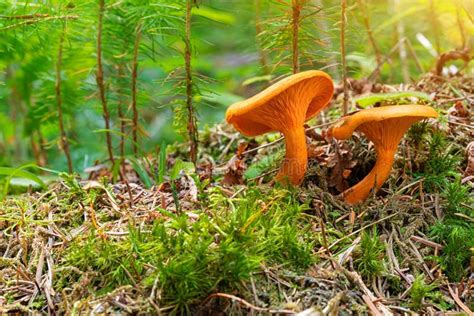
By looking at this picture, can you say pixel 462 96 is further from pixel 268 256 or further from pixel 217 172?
pixel 268 256

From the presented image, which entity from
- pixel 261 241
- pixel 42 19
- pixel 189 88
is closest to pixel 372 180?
pixel 261 241

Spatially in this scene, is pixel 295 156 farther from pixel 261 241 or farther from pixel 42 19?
pixel 42 19

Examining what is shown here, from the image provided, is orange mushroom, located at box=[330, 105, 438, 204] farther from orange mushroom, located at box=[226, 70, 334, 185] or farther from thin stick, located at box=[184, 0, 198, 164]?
thin stick, located at box=[184, 0, 198, 164]

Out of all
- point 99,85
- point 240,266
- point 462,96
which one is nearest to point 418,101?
point 462,96

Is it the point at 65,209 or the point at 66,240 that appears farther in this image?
the point at 65,209

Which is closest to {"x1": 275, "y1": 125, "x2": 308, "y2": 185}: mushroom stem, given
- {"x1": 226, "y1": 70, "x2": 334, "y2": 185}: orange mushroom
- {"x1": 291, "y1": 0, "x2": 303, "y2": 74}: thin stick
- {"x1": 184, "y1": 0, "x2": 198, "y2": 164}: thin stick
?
{"x1": 226, "y1": 70, "x2": 334, "y2": 185}: orange mushroom

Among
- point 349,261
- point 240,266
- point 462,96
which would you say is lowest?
point 349,261

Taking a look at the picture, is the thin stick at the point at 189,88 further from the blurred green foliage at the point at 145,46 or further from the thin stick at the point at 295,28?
the thin stick at the point at 295,28
